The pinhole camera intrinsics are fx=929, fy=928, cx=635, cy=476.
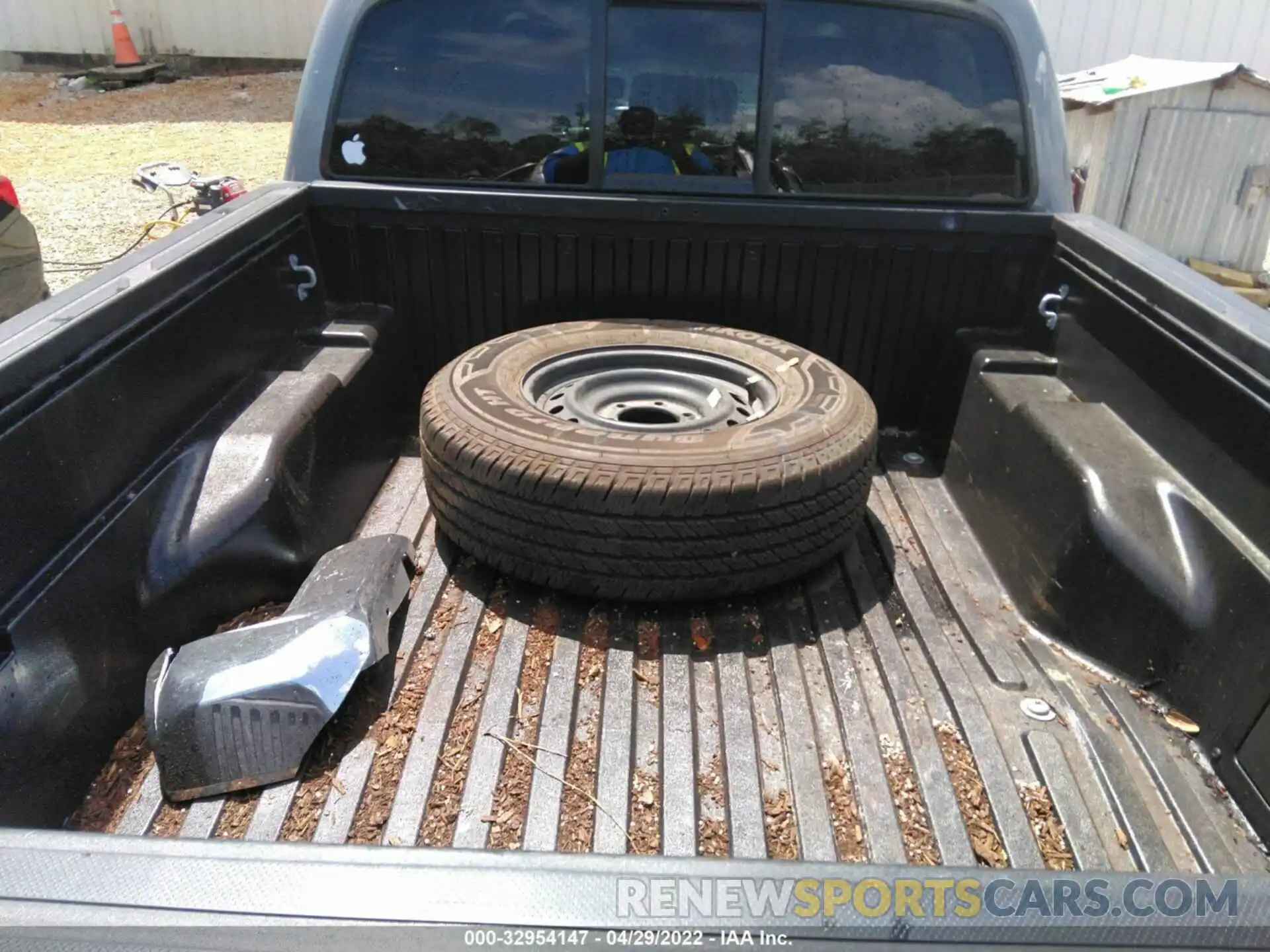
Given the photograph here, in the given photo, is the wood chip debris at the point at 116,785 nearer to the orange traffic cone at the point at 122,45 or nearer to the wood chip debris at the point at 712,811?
the wood chip debris at the point at 712,811

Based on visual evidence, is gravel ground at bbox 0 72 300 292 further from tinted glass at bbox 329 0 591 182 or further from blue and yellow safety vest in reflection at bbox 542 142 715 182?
blue and yellow safety vest in reflection at bbox 542 142 715 182

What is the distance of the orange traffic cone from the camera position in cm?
1339

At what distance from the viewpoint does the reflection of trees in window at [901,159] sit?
2.58 meters

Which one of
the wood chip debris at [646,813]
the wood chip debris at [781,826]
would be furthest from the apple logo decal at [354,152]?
the wood chip debris at [781,826]

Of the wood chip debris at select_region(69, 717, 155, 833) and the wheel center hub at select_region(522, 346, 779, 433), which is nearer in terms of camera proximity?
the wood chip debris at select_region(69, 717, 155, 833)

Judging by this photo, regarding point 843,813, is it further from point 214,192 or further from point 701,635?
point 214,192

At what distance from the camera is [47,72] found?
13.8m

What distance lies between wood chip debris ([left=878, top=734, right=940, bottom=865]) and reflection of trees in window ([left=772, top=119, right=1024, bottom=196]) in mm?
1566

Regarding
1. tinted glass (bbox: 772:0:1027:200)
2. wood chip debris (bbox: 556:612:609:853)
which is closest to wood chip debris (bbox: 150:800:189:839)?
wood chip debris (bbox: 556:612:609:853)

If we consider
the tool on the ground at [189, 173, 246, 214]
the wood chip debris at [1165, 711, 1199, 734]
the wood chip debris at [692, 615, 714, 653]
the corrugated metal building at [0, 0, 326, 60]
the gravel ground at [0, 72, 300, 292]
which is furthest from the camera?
the corrugated metal building at [0, 0, 326, 60]

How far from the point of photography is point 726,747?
1.75 m

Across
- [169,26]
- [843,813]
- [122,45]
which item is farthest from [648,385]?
[169,26]

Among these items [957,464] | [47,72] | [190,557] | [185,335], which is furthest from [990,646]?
[47,72]
